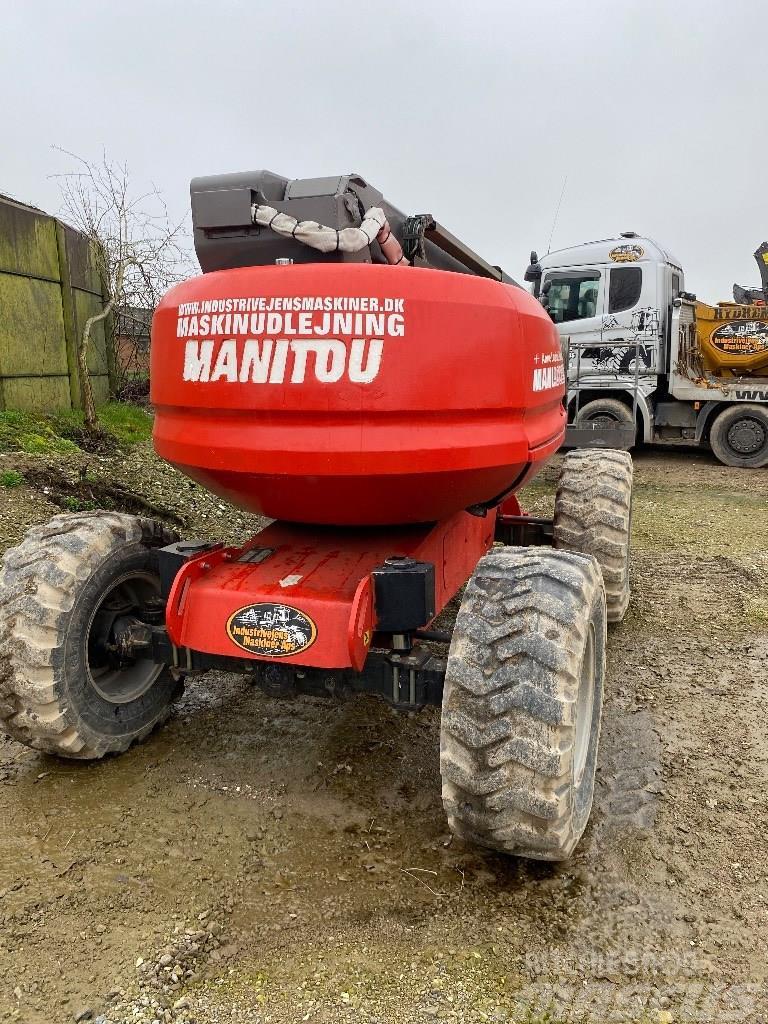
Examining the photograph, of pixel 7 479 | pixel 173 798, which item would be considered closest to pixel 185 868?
pixel 173 798

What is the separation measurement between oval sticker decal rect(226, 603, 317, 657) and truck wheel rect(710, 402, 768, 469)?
370 inches

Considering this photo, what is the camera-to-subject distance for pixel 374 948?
2.18m

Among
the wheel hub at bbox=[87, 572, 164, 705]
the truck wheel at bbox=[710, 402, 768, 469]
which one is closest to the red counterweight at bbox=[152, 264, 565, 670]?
the wheel hub at bbox=[87, 572, 164, 705]

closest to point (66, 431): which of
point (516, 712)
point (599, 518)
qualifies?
point (599, 518)

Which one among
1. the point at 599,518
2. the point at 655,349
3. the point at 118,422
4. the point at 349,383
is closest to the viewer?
the point at 349,383

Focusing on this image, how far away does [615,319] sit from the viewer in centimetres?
1034

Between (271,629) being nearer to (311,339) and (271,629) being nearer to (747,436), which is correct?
(311,339)

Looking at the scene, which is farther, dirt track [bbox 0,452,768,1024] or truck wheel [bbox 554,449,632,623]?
truck wheel [bbox 554,449,632,623]

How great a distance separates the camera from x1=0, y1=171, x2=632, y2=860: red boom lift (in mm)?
2281

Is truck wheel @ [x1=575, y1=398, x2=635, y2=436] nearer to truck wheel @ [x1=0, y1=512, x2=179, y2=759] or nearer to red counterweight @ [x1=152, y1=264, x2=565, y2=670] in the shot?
red counterweight @ [x1=152, y1=264, x2=565, y2=670]

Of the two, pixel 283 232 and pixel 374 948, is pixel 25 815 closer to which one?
pixel 374 948

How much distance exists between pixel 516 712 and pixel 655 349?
9127 mm

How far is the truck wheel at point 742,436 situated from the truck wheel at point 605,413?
119 centimetres

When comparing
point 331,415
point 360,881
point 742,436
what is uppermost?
point 331,415
